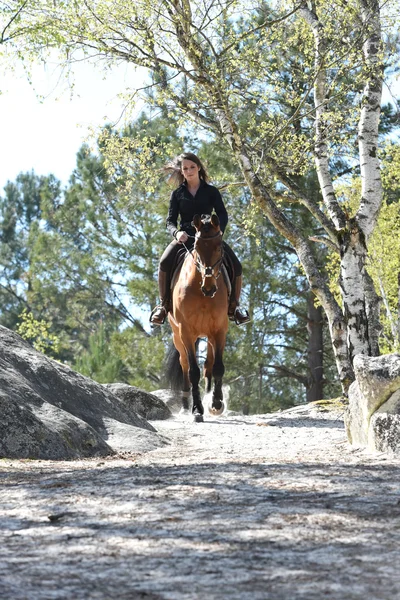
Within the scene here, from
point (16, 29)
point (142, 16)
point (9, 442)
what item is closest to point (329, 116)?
point (142, 16)

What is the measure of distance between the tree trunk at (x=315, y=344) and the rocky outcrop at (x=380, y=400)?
19.7m

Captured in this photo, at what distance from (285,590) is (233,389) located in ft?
81.5

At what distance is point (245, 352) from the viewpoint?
997 inches

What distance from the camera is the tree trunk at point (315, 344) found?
25.9 metres

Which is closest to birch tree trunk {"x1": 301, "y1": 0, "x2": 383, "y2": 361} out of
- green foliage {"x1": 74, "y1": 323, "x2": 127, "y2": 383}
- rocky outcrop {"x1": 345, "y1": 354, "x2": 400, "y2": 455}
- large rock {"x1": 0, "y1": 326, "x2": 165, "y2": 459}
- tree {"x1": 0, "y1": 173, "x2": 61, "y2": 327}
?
large rock {"x1": 0, "y1": 326, "x2": 165, "y2": 459}

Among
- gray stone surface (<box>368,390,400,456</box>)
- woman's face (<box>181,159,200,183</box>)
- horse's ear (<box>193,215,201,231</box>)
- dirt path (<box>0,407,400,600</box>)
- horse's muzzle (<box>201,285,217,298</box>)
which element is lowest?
dirt path (<box>0,407,400,600</box>)

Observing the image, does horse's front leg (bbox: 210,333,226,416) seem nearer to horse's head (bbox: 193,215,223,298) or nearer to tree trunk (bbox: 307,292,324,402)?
horse's head (bbox: 193,215,223,298)

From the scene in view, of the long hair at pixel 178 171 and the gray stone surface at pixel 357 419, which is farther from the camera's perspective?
the long hair at pixel 178 171

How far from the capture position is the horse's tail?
1387cm

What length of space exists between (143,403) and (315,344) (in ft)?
43.8

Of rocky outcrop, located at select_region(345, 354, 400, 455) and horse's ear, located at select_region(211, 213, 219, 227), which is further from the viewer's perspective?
horse's ear, located at select_region(211, 213, 219, 227)

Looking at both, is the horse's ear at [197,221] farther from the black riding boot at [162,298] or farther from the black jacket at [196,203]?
the black riding boot at [162,298]

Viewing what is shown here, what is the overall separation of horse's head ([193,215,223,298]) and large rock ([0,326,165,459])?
189 centimetres

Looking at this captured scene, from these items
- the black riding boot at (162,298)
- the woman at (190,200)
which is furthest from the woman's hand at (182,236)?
the black riding boot at (162,298)
